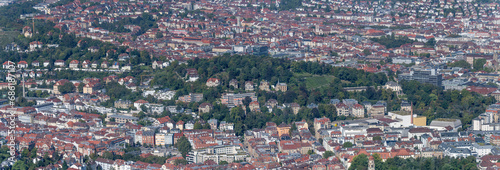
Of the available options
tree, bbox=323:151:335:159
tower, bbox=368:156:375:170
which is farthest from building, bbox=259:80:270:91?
tower, bbox=368:156:375:170

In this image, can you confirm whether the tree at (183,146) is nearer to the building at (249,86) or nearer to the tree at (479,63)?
the building at (249,86)

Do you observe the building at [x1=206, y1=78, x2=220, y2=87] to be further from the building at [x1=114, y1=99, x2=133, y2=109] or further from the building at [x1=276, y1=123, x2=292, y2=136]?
the building at [x1=276, y1=123, x2=292, y2=136]

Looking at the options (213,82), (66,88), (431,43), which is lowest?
(66,88)

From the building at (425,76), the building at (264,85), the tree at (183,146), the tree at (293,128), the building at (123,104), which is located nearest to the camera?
the tree at (183,146)

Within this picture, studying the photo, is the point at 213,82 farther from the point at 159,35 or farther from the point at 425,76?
the point at 159,35

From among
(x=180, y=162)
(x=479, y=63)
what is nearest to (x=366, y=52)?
(x=479, y=63)

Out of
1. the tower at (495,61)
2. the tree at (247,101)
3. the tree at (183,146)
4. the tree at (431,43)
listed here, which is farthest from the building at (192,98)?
the tree at (431,43)
